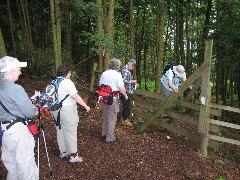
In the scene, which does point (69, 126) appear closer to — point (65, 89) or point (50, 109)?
point (50, 109)

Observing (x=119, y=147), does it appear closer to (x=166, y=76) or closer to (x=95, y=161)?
(x=95, y=161)

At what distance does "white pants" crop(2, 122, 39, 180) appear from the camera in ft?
13.7

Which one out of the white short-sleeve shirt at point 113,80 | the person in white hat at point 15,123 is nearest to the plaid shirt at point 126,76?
the white short-sleeve shirt at point 113,80

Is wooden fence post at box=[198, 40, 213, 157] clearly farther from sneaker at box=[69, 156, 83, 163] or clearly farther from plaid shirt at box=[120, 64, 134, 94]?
sneaker at box=[69, 156, 83, 163]

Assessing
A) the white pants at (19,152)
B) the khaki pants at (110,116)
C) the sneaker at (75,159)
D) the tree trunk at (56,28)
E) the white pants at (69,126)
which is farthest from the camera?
the tree trunk at (56,28)

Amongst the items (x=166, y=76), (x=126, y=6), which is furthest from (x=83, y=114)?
(x=126, y=6)

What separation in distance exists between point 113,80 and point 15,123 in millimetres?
3337

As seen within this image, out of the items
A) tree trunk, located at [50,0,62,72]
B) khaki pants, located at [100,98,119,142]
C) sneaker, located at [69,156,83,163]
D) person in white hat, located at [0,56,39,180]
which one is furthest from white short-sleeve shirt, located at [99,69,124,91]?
tree trunk, located at [50,0,62,72]

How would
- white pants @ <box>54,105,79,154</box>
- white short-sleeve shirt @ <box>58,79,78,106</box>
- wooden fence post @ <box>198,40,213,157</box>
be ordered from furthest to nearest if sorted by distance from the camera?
wooden fence post @ <box>198,40,213,157</box> < white pants @ <box>54,105,79,154</box> < white short-sleeve shirt @ <box>58,79,78,106</box>

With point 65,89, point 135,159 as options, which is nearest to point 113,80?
point 65,89

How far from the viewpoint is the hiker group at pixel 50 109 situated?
4.13 metres

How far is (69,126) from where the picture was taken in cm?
597

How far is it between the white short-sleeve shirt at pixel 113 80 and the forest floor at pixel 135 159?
152cm

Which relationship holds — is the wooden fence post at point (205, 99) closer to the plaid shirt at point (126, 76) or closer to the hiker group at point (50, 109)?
the hiker group at point (50, 109)
